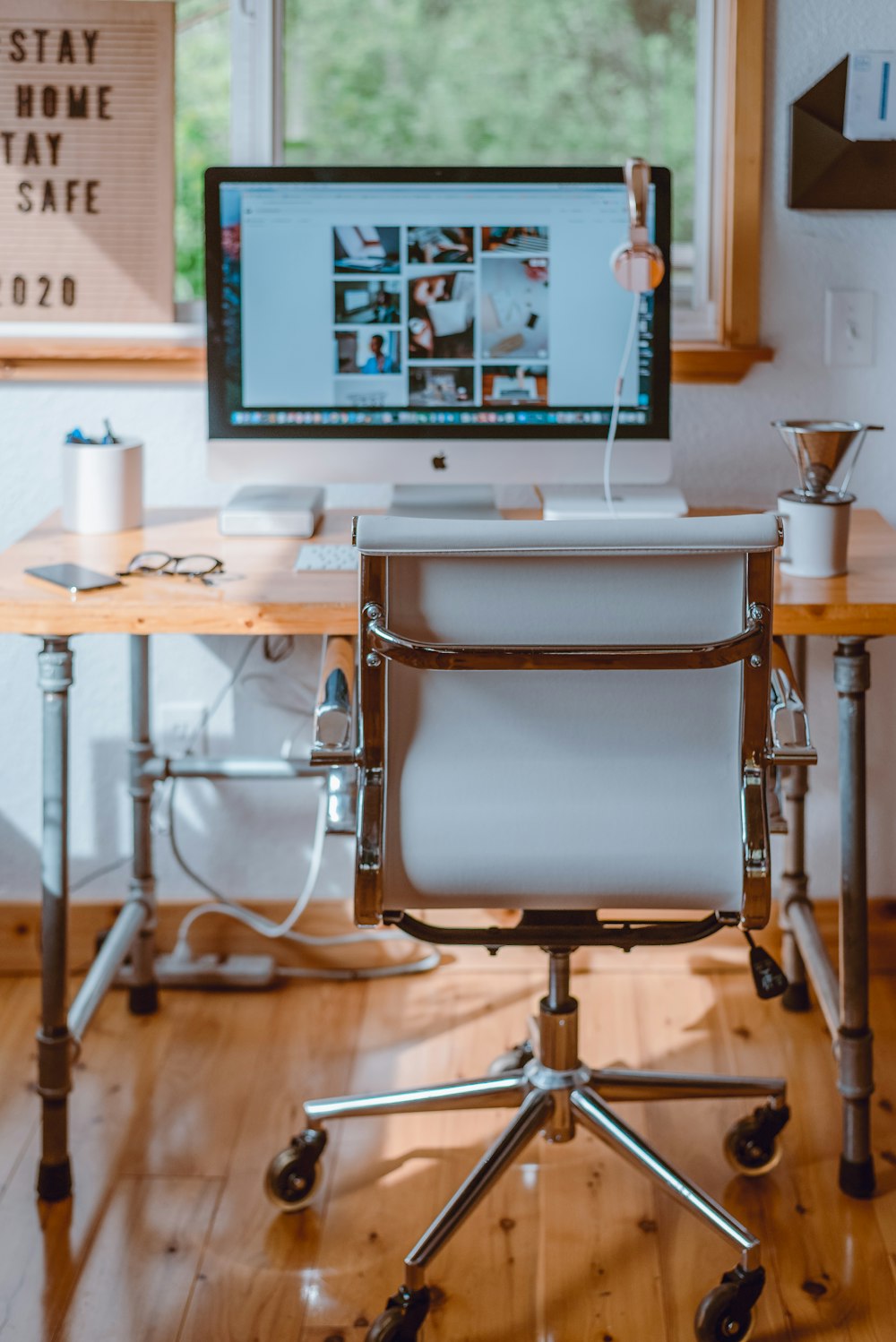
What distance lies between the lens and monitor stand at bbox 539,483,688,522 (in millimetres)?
1986

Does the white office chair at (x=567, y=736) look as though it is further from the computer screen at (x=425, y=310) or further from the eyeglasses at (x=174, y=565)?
the computer screen at (x=425, y=310)

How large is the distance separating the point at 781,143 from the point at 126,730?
4.50 ft

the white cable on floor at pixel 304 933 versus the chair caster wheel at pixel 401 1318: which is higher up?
the white cable on floor at pixel 304 933

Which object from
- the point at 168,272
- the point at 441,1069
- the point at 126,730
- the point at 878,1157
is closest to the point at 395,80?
the point at 168,272

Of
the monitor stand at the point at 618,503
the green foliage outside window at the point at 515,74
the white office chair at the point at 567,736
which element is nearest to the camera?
the white office chair at the point at 567,736

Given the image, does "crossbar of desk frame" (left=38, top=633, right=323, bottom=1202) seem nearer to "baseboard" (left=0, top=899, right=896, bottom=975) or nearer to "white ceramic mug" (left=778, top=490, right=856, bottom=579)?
"baseboard" (left=0, top=899, right=896, bottom=975)

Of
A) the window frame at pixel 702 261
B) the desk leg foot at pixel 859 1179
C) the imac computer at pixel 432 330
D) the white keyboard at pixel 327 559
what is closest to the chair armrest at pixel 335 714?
the white keyboard at pixel 327 559

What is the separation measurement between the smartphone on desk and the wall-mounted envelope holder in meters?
1.17

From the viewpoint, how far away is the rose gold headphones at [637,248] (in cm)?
Result: 188

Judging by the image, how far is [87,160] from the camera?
2260mm

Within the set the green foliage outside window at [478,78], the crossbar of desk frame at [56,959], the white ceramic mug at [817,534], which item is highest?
the green foliage outside window at [478,78]

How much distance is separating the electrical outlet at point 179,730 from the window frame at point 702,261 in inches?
20.9

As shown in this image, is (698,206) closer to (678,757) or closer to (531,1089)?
(678,757)

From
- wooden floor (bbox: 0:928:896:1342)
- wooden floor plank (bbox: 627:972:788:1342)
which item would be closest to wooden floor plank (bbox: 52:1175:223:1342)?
wooden floor (bbox: 0:928:896:1342)
